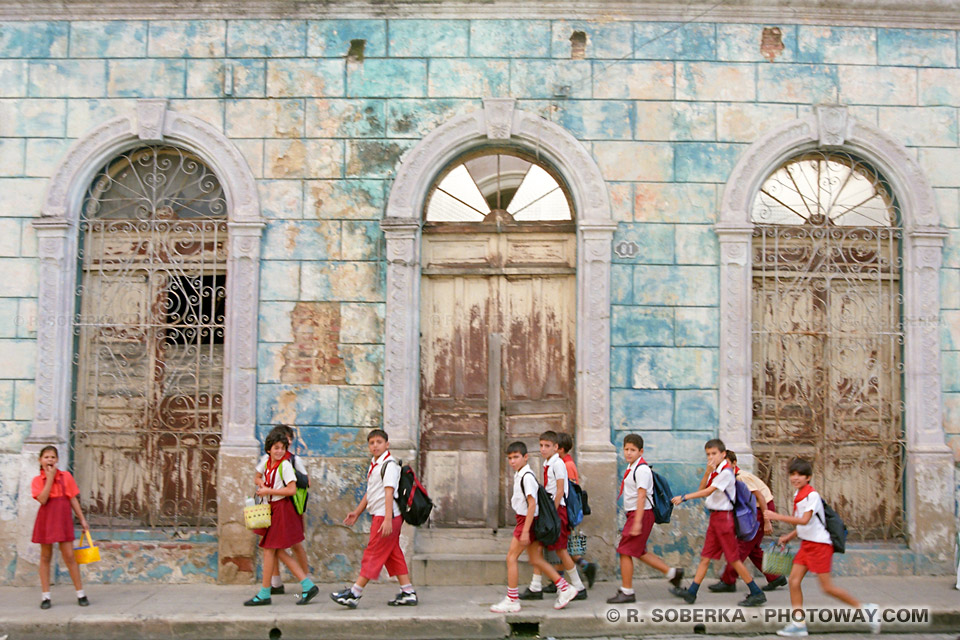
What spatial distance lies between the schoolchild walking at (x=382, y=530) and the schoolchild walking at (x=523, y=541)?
2.61 ft

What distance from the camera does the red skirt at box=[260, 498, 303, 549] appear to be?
22.8ft

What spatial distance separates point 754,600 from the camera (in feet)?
22.3

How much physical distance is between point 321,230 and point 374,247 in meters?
0.53

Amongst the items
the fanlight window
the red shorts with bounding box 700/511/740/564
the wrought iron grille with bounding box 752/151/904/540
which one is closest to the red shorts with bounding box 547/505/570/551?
the red shorts with bounding box 700/511/740/564

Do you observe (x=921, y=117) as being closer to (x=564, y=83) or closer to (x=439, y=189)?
(x=564, y=83)

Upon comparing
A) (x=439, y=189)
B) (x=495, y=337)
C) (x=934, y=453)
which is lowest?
(x=934, y=453)

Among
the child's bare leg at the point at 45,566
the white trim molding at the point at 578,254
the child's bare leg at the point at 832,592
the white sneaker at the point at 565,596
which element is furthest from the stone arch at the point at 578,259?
the child's bare leg at the point at 45,566

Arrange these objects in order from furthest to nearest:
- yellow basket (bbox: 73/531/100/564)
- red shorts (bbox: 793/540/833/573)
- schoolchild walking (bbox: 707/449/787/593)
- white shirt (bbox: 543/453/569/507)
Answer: schoolchild walking (bbox: 707/449/787/593) → yellow basket (bbox: 73/531/100/564) → white shirt (bbox: 543/453/569/507) → red shorts (bbox: 793/540/833/573)

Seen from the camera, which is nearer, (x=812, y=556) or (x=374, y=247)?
(x=812, y=556)

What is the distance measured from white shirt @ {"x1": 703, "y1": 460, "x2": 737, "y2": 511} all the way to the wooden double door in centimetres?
168

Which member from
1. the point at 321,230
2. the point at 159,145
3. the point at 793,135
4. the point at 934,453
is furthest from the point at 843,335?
the point at 159,145

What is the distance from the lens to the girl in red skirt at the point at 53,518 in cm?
695

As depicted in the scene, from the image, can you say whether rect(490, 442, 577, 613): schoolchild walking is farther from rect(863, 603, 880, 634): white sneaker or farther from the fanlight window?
the fanlight window

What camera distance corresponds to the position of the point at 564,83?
26.7ft
